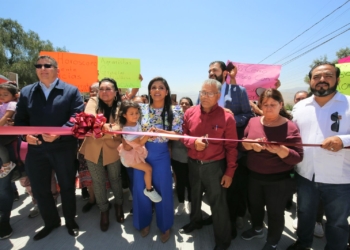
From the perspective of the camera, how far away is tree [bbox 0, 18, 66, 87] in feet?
82.4

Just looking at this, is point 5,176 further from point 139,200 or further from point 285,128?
point 285,128

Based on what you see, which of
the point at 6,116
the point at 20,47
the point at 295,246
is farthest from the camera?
the point at 20,47

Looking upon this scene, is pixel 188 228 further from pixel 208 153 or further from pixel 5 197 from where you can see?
pixel 5 197

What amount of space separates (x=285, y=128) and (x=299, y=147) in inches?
9.5

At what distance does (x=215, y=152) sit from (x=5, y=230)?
3.15 m

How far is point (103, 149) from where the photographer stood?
2693 millimetres

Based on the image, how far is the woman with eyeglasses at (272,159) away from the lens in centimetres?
199

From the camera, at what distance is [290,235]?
8.79 feet

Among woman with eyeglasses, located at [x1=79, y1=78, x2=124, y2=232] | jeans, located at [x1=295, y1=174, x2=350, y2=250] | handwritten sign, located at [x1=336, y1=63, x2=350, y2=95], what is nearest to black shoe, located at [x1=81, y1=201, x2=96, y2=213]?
woman with eyeglasses, located at [x1=79, y1=78, x2=124, y2=232]

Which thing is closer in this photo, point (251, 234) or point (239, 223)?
point (251, 234)

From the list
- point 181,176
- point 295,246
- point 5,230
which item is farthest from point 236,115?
point 5,230

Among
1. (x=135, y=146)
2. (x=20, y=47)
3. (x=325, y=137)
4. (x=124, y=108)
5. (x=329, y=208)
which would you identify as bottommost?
(x=329, y=208)

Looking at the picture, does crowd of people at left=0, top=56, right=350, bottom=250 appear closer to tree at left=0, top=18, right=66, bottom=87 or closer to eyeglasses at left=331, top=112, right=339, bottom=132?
eyeglasses at left=331, top=112, right=339, bottom=132

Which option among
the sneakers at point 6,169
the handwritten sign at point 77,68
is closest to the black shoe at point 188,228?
the sneakers at point 6,169
